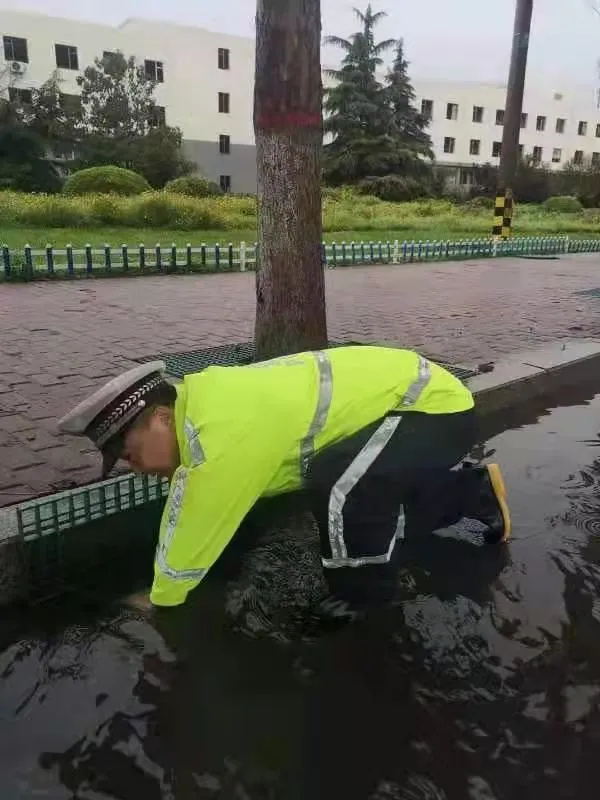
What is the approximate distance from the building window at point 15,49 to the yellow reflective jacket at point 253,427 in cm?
3937

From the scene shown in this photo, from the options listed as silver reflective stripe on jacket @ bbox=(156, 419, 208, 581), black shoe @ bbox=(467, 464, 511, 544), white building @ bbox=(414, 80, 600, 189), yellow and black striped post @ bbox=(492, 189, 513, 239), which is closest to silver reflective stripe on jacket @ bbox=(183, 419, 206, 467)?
silver reflective stripe on jacket @ bbox=(156, 419, 208, 581)

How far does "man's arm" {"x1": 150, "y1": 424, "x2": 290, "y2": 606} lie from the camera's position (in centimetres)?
202

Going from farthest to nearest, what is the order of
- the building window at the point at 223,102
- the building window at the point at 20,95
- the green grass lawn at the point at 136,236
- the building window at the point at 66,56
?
the building window at the point at 223,102 → the building window at the point at 66,56 → the building window at the point at 20,95 → the green grass lawn at the point at 136,236

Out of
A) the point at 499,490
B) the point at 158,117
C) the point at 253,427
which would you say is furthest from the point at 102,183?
the point at 253,427

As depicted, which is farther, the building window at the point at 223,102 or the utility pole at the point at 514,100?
the building window at the point at 223,102

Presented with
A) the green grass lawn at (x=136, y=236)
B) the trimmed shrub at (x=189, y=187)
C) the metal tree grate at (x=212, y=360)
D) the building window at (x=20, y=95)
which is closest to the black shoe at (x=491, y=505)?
the metal tree grate at (x=212, y=360)

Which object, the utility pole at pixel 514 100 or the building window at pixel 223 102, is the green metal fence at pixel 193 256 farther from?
the building window at pixel 223 102

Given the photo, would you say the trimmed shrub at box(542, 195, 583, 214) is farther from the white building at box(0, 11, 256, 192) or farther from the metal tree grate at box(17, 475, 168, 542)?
the metal tree grate at box(17, 475, 168, 542)

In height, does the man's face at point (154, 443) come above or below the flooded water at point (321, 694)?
above

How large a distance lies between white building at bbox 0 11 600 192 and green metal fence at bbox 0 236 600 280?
25.5 meters

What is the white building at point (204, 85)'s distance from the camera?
3503 centimetres

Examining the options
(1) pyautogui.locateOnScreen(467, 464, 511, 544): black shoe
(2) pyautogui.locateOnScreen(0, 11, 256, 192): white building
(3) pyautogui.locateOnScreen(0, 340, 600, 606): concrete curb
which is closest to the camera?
(1) pyautogui.locateOnScreen(467, 464, 511, 544): black shoe

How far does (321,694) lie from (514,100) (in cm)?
1670

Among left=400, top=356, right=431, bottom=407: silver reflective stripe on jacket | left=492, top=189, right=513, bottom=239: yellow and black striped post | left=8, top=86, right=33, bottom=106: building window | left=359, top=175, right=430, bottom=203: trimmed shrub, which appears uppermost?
left=8, top=86, right=33, bottom=106: building window
